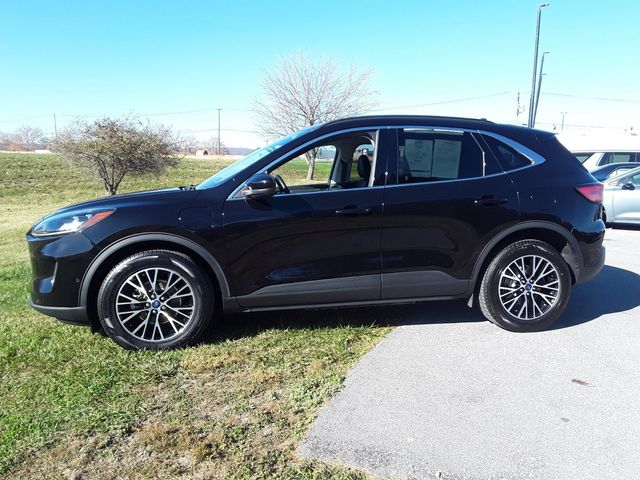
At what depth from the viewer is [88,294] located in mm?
3760

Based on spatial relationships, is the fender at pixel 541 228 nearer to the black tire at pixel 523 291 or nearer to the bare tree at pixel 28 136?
the black tire at pixel 523 291

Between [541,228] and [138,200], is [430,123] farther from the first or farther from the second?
[138,200]

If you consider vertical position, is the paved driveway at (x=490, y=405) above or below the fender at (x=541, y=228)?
below

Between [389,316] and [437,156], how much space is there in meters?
1.51

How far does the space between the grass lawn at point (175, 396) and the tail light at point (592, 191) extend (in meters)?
2.09

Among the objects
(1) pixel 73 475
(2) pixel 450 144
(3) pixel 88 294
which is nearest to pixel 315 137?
(2) pixel 450 144

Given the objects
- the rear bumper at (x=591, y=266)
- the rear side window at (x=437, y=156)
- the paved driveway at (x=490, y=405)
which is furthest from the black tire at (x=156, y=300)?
the rear bumper at (x=591, y=266)

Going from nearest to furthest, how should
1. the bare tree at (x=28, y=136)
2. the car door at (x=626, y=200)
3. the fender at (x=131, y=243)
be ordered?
1. the fender at (x=131, y=243)
2. the car door at (x=626, y=200)
3. the bare tree at (x=28, y=136)

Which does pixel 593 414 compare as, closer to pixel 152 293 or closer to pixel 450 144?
pixel 450 144

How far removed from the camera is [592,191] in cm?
434

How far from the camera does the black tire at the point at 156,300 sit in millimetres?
3725

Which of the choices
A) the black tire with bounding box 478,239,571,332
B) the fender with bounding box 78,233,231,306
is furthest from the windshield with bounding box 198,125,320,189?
the black tire with bounding box 478,239,571,332

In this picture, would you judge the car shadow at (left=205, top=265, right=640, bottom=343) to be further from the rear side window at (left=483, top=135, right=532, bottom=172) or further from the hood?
the rear side window at (left=483, top=135, right=532, bottom=172)

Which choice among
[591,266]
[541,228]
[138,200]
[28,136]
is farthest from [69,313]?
[28,136]
